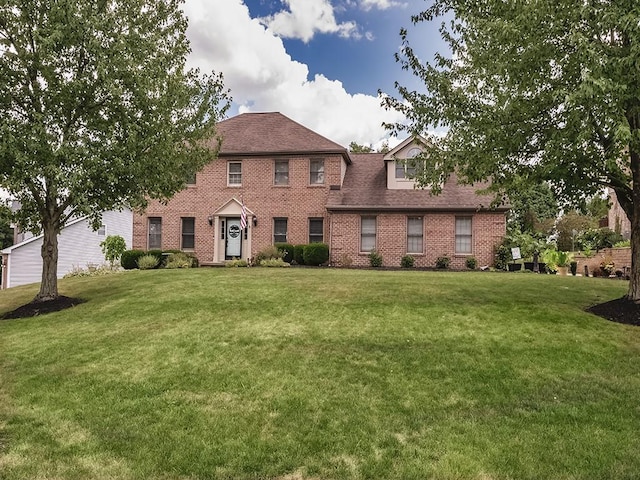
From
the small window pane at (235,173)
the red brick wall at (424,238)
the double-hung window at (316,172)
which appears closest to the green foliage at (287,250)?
the red brick wall at (424,238)

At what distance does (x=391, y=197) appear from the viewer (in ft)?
75.6

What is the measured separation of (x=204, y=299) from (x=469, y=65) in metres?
8.53

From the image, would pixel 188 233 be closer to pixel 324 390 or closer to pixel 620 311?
pixel 324 390

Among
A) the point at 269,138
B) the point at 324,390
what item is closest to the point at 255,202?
the point at 269,138

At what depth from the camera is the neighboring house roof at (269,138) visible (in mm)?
23344

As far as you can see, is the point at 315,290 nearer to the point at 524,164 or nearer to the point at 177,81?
the point at 524,164

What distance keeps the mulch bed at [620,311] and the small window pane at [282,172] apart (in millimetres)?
16376

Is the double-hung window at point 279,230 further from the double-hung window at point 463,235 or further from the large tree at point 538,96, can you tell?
the large tree at point 538,96

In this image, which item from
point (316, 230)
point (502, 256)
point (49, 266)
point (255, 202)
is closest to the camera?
point (49, 266)

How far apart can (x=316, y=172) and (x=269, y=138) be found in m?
3.39

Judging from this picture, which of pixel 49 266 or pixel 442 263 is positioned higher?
pixel 49 266

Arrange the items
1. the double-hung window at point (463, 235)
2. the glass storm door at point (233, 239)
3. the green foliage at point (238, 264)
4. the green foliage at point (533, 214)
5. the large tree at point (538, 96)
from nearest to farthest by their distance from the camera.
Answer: the large tree at point (538, 96), the green foliage at point (238, 264), the double-hung window at point (463, 235), the glass storm door at point (233, 239), the green foliage at point (533, 214)

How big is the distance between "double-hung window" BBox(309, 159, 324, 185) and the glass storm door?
4450 millimetres

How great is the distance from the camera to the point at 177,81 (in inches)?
507
